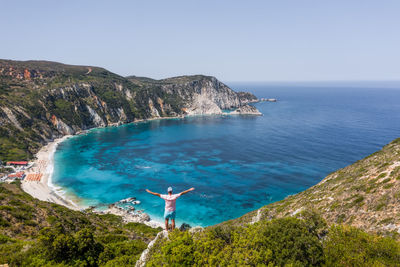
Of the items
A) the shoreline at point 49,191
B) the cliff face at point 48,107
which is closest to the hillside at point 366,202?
the shoreline at point 49,191

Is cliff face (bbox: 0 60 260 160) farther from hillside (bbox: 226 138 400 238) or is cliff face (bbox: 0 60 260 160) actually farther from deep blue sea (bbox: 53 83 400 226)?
hillside (bbox: 226 138 400 238)

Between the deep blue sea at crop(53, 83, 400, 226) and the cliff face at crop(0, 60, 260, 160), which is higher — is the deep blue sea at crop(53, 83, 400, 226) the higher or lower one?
the lower one

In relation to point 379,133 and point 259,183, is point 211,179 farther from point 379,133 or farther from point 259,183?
point 379,133

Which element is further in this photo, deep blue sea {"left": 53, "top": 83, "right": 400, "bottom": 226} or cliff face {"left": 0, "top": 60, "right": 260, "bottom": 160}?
cliff face {"left": 0, "top": 60, "right": 260, "bottom": 160}

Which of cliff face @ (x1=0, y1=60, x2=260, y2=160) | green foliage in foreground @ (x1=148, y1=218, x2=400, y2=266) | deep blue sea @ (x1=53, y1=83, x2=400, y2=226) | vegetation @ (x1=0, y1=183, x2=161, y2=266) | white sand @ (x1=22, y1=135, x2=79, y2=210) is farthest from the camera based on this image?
cliff face @ (x1=0, y1=60, x2=260, y2=160)

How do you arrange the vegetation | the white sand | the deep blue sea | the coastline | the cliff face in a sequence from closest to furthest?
the vegetation, the coastline, the white sand, the deep blue sea, the cliff face

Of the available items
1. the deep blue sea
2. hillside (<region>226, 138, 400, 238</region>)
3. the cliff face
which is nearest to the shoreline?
the deep blue sea
